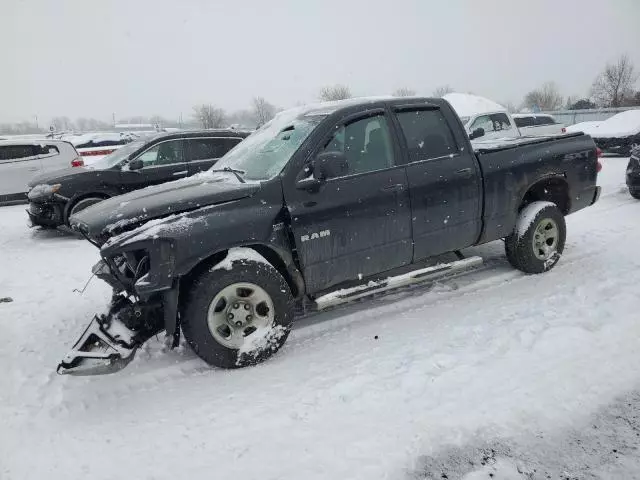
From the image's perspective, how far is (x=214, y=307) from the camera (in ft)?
11.5

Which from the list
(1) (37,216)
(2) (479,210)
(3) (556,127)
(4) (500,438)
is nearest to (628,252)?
(2) (479,210)

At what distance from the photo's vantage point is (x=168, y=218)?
346 centimetres

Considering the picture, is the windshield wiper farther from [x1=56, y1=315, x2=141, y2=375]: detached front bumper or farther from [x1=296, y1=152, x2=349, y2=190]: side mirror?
[x1=56, y1=315, x2=141, y2=375]: detached front bumper

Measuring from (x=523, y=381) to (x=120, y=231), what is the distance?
314 centimetres

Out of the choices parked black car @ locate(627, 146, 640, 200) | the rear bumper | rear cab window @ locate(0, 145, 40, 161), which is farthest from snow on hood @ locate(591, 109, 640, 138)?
rear cab window @ locate(0, 145, 40, 161)

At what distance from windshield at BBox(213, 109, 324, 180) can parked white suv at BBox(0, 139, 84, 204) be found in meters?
8.81

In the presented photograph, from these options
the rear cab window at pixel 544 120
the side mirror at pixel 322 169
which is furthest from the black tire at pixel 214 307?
the rear cab window at pixel 544 120

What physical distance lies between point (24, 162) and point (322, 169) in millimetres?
11321

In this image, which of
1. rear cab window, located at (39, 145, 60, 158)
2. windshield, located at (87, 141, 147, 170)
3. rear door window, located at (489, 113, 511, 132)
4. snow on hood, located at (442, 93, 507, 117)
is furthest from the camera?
snow on hood, located at (442, 93, 507, 117)

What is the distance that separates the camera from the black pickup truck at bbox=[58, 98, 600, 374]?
11.3 ft

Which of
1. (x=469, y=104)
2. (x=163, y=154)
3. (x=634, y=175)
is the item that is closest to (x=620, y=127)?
(x=634, y=175)

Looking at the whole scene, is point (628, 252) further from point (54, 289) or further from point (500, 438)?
point (54, 289)

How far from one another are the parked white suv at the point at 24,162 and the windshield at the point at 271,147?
881cm

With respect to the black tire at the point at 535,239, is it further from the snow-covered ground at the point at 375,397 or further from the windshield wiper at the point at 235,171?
the windshield wiper at the point at 235,171
